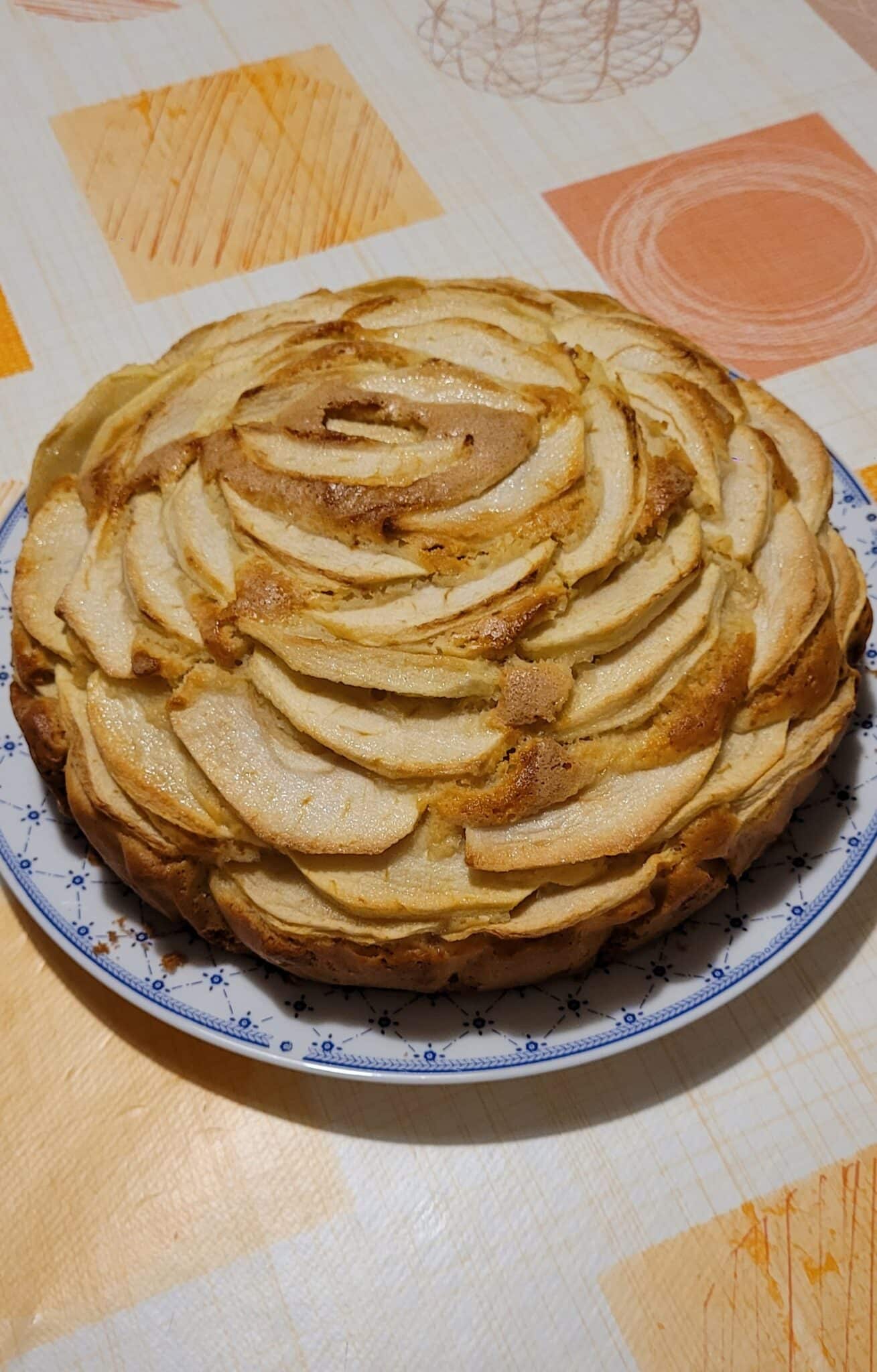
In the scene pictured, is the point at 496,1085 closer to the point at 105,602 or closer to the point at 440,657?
the point at 440,657

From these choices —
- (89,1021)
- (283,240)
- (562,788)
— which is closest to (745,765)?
(562,788)

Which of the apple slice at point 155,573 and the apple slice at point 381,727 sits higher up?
the apple slice at point 155,573

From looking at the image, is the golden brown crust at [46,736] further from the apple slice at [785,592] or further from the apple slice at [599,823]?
the apple slice at [785,592]

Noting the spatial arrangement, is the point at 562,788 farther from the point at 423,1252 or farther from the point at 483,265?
the point at 483,265

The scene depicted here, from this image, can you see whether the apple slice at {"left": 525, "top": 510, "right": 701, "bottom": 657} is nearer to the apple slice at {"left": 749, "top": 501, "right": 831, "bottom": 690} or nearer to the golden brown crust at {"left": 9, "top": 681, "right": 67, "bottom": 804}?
the apple slice at {"left": 749, "top": 501, "right": 831, "bottom": 690}

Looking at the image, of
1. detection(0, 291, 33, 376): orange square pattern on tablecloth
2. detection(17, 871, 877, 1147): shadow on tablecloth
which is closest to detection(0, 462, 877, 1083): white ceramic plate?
detection(17, 871, 877, 1147): shadow on tablecloth

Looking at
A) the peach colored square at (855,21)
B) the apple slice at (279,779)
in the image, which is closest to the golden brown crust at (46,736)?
the apple slice at (279,779)

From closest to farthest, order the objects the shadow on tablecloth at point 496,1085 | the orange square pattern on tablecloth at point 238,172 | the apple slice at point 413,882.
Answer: the apple slice at point 413,882 → the shadow on tablecloth at point 496,1085 → the orange square pattern on tablecloth at point 238,172
